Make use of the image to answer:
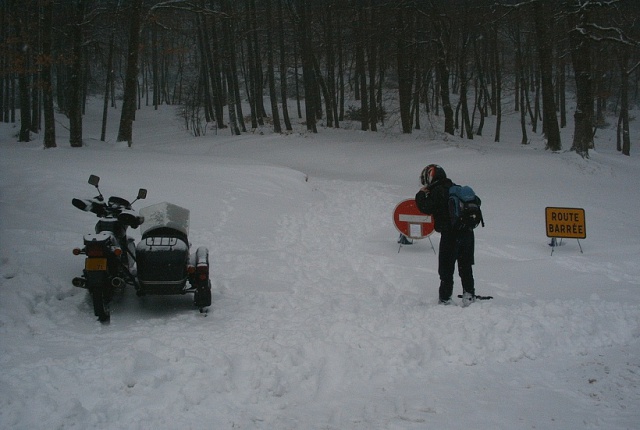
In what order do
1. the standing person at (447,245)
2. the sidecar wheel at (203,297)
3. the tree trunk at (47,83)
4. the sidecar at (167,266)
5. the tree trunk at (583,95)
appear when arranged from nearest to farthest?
the sidecar at (167,266) → the sidecar wheel at (203,297) → the standing person at (447,245) → the tree trunk at (47,83) → the tree trunk at (583,95)

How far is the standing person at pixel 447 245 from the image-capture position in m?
7.73

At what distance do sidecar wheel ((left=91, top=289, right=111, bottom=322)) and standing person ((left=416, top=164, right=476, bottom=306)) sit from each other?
14.7 feet

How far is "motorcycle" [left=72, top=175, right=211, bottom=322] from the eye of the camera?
6.27 metres

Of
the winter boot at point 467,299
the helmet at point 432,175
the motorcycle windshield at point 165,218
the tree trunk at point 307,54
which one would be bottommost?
the winter boot at point 467,299

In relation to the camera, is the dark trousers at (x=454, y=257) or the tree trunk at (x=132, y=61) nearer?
the dark trousers at (x=454, y=257)

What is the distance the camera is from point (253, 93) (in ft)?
124

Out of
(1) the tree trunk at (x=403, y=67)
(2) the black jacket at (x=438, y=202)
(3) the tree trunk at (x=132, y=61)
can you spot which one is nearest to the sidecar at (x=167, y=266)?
(2) the black jacket at (x=438, y=202)

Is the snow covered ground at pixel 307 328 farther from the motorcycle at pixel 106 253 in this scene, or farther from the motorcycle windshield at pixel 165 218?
the motorcycle windshield at pixel 165 218

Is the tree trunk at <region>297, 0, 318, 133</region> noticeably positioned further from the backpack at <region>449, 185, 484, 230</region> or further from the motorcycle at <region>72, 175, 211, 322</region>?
the motorcycle at <region>72, 175, 211, 322</region>

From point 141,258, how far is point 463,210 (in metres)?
4.37

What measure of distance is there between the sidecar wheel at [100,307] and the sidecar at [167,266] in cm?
50

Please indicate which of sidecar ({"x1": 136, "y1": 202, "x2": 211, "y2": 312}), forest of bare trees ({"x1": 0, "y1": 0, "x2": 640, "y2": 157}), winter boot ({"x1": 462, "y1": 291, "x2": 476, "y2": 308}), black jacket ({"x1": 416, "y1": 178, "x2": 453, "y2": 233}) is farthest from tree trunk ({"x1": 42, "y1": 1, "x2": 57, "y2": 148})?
winter boot ({"x1": 462, "y1": 291, "x2": 476, "y2": 308})

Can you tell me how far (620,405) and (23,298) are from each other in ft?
21.2

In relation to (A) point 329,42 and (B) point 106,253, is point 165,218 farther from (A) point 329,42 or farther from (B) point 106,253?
(A) point 329,42
